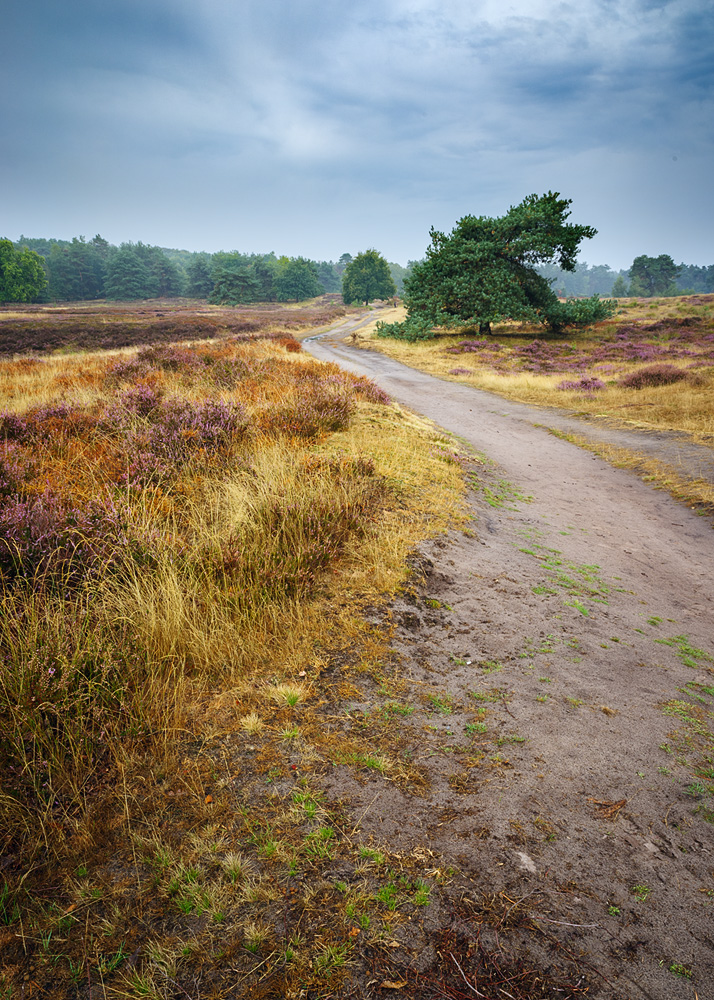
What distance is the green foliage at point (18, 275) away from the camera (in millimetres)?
81312

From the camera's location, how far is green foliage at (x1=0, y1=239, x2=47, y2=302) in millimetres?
81312

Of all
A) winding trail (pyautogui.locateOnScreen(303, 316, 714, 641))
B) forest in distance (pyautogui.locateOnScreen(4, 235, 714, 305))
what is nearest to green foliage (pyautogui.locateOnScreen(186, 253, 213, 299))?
forest in distance (pyautogui.locateOnScreen(4, 235, 714, 305))

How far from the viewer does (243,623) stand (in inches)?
131

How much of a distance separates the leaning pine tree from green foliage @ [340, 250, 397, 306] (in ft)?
228

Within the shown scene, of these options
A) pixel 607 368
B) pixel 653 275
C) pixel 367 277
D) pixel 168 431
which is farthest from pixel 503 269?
pixel 653 275

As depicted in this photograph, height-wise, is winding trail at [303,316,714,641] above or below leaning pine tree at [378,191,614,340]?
below

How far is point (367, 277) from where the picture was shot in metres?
97.9

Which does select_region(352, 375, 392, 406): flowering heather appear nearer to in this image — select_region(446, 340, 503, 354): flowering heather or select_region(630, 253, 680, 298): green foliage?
select_region(446, 340, 503, 354): flowering heather

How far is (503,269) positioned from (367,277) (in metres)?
75.0

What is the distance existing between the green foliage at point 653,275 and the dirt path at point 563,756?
12651 centimetres

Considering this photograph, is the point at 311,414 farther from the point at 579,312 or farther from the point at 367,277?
the point at 367,277

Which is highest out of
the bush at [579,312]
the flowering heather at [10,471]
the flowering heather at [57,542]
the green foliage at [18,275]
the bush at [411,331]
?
the green foliage at [18,275]

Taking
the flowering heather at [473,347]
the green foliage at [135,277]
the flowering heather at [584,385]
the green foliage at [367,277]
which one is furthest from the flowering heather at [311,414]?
the green foliage at [135,277]

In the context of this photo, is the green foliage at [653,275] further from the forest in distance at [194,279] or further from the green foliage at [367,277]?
the green foliage at [367,277]
